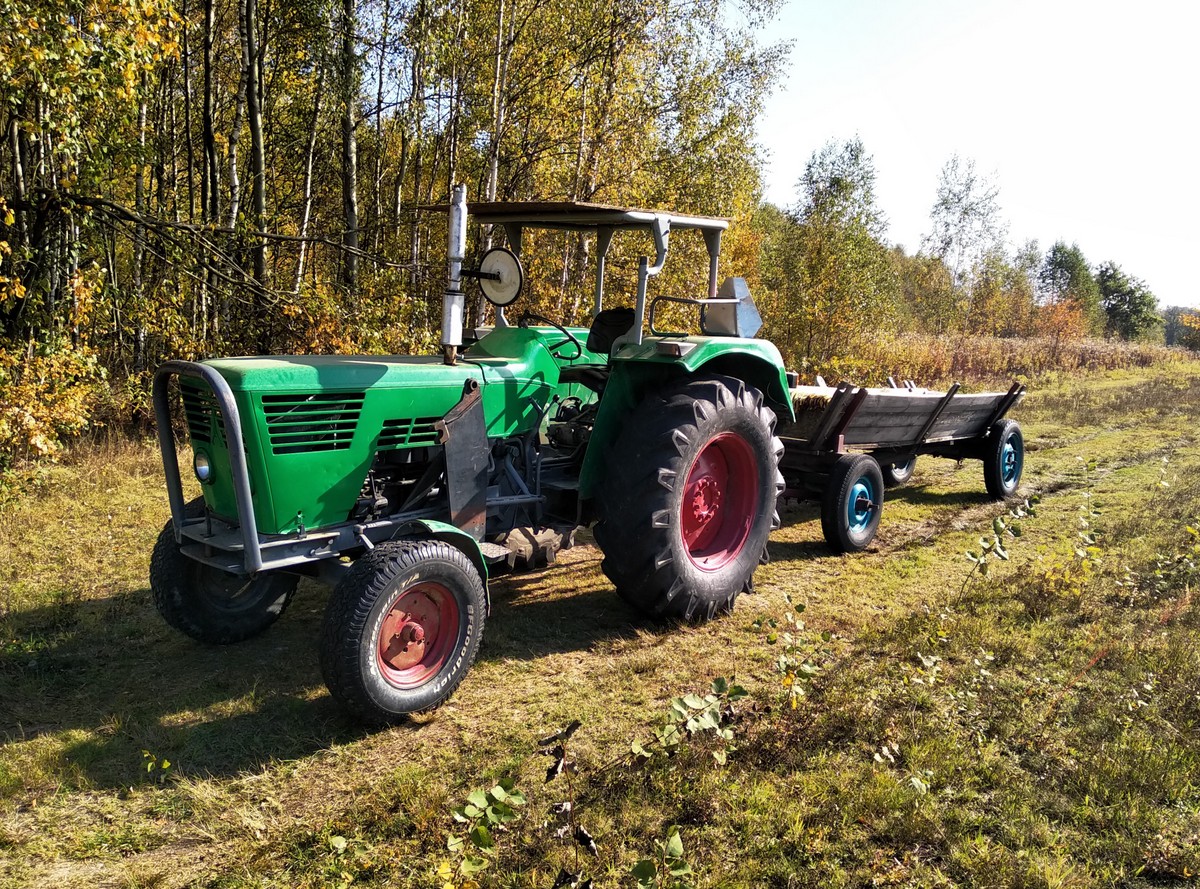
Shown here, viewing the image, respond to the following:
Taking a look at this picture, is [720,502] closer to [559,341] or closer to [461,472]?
[559,341]

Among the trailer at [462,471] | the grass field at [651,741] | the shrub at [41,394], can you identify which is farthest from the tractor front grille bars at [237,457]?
the shrub at [41,394]

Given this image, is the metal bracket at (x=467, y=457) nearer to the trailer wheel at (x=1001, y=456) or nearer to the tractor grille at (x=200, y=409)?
the tractor grille at (x=200, y=409)

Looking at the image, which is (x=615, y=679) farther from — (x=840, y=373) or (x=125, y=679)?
(x=840, y=373)

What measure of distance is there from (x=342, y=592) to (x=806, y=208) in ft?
57.6

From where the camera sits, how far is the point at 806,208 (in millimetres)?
18359

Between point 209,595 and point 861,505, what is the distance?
429 cm

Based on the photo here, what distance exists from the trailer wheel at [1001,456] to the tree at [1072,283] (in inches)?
1120

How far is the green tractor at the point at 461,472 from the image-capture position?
3.15m

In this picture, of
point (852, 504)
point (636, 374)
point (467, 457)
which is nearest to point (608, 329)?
point (636, 374)

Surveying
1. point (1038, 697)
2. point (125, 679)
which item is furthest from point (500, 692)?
point (1038, 697)

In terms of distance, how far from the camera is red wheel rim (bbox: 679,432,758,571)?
441 centimetres

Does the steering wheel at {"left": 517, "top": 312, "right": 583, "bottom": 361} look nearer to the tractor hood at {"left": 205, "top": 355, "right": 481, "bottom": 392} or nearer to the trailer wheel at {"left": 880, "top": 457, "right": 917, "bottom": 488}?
the tractor hood at {"left": 205, "top": 355, "right": 481, "bottom": 392}

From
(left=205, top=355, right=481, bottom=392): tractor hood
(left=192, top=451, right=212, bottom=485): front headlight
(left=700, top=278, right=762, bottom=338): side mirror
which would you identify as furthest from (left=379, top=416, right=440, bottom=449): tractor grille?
(left=700, top=278, right=762, bottom=338): side mirror

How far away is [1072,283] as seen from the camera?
39.4 meters
